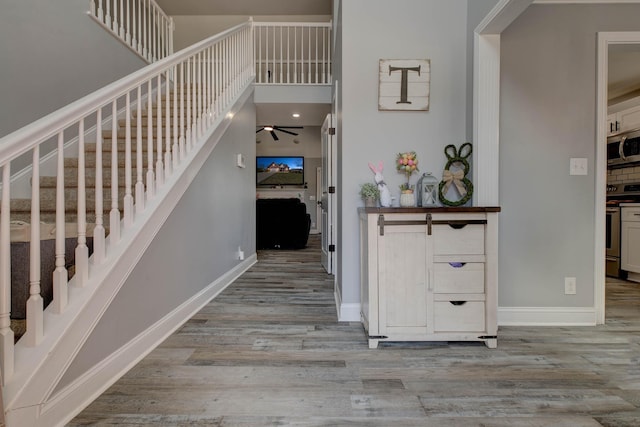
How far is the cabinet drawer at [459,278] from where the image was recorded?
1.87 m

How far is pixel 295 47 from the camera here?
4.61m

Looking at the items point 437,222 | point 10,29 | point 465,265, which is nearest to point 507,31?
point 437,222

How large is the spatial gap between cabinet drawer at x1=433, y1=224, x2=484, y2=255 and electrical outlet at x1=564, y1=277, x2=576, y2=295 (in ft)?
3.00

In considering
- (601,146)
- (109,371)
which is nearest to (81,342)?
(109,371)

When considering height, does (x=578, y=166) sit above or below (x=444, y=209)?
above

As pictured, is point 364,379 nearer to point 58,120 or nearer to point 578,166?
point 58,120

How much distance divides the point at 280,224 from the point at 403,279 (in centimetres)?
419

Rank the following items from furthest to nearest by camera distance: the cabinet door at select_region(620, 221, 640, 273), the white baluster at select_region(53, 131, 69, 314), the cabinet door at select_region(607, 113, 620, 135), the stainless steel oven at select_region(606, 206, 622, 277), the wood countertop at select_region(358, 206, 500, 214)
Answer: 1. the cabinet door at select_region(607, 113, 620, 135)
2. the stainless steel oven at select_region(606, 206, 622, 277)
3. the cabinet door at select_region(620, 221, 640, 273)
4. the wood countertop at select_region(358, 206, 500, 214)
5. the white baluster at select_region(53, 131, 69, 314)

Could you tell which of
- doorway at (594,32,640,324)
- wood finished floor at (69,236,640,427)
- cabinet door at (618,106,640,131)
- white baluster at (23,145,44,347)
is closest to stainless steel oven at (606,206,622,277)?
cabinet door at (618,106,640,131)

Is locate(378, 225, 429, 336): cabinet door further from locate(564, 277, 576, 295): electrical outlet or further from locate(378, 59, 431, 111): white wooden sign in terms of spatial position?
locate(564, 277, 576, 295): electrical outlet

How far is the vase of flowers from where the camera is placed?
2037 millimetres

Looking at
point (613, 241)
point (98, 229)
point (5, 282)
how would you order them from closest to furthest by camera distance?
1. point (5, 282)
2. point (98, 229)
3. point (613, 241)

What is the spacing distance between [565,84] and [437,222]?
58.4 inches

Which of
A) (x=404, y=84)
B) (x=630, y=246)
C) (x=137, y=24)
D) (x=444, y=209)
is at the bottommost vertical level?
(x=630, y=246)
